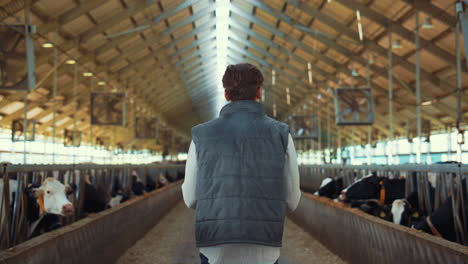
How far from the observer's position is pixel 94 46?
60.6ft

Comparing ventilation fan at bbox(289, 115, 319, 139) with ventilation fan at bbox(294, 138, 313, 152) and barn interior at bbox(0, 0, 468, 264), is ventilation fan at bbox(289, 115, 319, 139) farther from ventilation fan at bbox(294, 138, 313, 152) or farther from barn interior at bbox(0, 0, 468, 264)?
ventilation fan at bbox(294, 138, 313, 152)

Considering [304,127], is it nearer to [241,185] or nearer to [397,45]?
[397,45]

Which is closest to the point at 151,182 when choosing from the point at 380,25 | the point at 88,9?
the point at 88,9

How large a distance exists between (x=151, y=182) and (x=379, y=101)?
14.7 m

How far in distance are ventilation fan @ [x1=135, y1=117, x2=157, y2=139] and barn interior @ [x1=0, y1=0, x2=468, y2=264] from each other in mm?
117

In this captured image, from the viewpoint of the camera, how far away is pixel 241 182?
1.84 metres

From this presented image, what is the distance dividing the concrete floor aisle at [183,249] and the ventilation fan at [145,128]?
17.3m

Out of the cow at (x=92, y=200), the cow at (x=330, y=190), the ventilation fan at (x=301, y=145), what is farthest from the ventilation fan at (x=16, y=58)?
the ventilation fan at (x=301, y=145)

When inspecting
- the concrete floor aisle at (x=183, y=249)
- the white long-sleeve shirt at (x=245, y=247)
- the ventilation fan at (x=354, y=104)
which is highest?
the ventilation fan at (x=354, y=104)

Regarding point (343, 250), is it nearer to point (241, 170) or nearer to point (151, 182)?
point (241, 170)

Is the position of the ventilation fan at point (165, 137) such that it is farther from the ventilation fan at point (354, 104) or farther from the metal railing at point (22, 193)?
the metal railing at point (22, 193)

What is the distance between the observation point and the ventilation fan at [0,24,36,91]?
318 inches

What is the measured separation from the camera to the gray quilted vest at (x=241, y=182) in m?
1.82

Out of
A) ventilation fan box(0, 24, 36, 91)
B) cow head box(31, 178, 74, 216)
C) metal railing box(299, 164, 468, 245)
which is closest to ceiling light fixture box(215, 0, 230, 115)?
ventilation fan box(0, 24, 36, 91)
